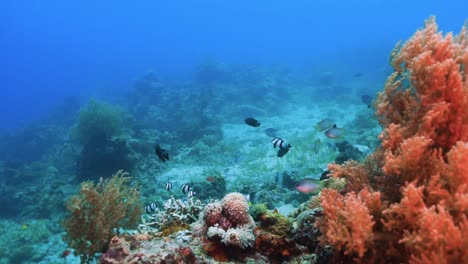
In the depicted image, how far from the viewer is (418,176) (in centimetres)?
247

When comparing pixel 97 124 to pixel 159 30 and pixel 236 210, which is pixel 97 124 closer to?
pixel 236 210

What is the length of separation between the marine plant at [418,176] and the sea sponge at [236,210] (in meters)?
1.16

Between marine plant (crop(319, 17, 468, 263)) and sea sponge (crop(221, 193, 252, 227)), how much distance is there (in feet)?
3.81

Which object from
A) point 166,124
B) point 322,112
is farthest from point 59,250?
point 322,112

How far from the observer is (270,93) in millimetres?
30641

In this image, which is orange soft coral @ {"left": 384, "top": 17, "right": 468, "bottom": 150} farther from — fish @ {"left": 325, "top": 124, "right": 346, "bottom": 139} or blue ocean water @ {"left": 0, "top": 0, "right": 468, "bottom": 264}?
fish @ {"left": 325, "top": 124, "right": 346, "bottom": 139}

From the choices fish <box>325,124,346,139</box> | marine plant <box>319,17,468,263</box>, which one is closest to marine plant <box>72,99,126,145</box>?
fish <box>325,124,346,139</box>

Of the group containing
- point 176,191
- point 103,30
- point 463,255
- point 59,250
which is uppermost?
point 103,30

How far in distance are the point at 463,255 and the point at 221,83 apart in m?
31.9

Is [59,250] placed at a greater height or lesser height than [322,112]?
lesser

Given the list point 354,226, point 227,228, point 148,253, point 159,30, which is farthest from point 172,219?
point 159,30

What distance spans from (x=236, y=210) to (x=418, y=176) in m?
2.02

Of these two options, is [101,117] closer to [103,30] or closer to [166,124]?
[166,124]

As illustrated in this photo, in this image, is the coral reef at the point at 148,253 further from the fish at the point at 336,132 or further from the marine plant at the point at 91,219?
the fish at the point at 336,132
